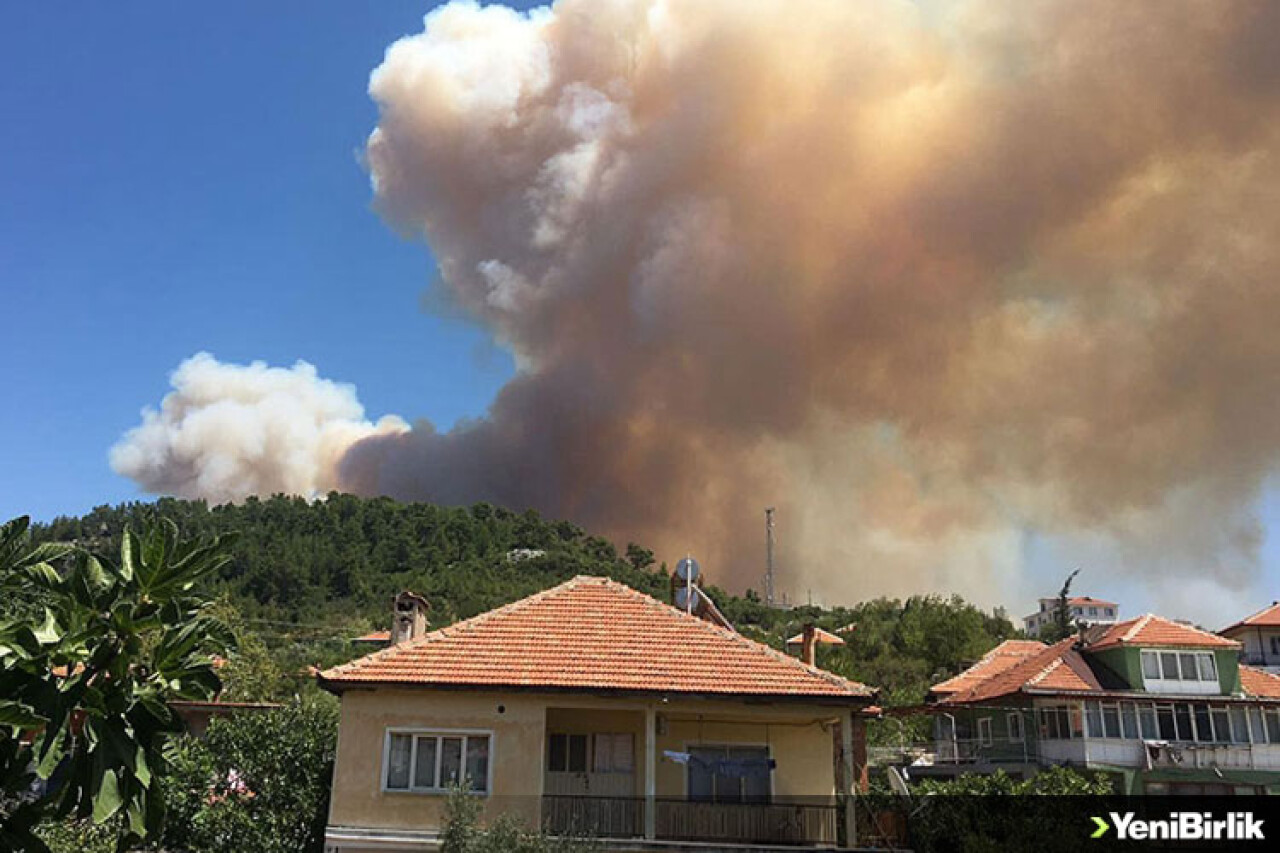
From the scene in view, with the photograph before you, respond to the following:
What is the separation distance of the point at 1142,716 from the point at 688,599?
2539 centimetres

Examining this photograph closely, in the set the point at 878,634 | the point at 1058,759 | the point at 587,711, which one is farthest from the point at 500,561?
the point at 587,711

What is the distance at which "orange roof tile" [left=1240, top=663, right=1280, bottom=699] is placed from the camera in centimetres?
4478

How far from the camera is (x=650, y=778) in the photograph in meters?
21.8

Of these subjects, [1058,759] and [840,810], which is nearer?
[840,810]

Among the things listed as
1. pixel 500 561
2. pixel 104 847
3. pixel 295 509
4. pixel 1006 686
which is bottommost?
pixel 104 847

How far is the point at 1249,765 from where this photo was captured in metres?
43.1

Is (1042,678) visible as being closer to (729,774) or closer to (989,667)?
(989,667)

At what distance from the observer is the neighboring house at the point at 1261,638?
7825 centimetres

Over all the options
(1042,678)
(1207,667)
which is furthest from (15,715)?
(1207,667)

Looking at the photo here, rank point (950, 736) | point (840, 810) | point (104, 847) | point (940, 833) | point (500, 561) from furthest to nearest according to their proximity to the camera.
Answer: point (500, 561), point (950, 736), point (940, 833), point (840, 810), point (104, 847)

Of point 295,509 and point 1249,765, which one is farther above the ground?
point 295,509

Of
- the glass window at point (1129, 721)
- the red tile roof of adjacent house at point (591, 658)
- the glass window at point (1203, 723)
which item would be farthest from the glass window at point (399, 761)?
the glass window at point (1203, 723)

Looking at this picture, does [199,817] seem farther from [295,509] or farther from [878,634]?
[295,509]

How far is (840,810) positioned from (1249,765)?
30056mm
